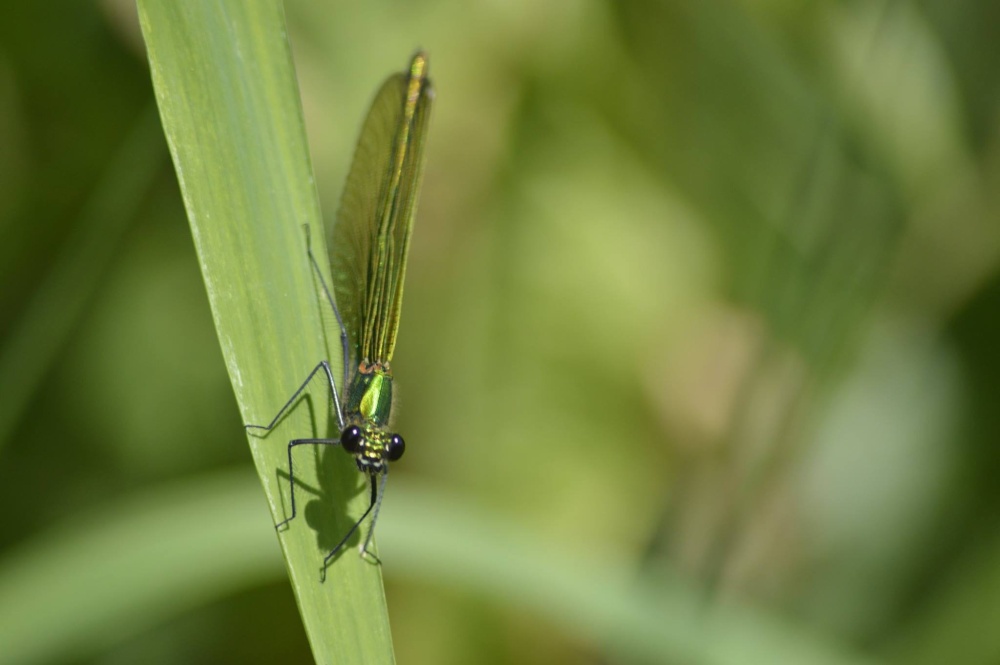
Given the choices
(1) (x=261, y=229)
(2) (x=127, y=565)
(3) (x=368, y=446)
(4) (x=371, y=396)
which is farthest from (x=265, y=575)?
(1) (x=261, y=229)

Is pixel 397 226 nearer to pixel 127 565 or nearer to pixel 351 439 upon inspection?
pixel 351 439

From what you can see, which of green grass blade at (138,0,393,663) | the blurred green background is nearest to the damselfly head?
green grass blade at (138,0,393,663)

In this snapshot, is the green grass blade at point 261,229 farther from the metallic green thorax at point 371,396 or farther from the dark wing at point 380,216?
the dark wing at point 380,216

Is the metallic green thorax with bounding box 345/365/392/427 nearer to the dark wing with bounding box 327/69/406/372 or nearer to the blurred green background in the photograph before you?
the dark wing with bounding box 327/69/406/372

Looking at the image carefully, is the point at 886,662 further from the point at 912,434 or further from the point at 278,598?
the point at 278,598

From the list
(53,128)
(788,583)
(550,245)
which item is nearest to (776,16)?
(550,245)

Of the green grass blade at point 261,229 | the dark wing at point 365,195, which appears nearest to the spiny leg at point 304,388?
the green grass blade at point 261,229
